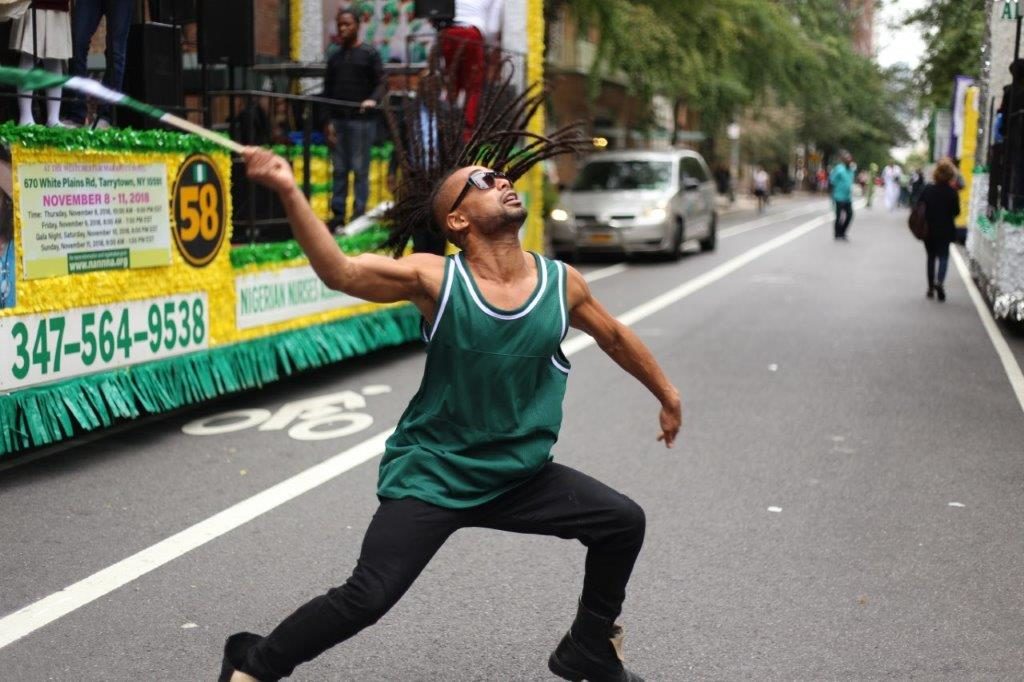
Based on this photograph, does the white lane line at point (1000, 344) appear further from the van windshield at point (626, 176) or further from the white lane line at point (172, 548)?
the van windshield at point (626, 176)

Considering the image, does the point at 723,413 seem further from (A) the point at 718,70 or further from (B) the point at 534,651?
(A) the point at 718,70

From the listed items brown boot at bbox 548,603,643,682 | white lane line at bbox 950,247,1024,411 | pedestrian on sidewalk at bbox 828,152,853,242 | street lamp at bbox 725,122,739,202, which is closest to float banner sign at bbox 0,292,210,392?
brown boot at bbox 548,603,643,682

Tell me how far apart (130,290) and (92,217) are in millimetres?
469

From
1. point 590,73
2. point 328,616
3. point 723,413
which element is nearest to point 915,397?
point 723,413

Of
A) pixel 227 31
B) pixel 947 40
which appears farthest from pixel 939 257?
pixel 227 31

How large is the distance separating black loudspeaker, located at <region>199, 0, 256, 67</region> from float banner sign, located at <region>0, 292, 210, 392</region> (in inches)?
75.1

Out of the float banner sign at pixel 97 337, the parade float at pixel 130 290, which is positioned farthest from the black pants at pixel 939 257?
the float banner sign at pixel 97 337

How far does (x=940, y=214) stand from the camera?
15617mm

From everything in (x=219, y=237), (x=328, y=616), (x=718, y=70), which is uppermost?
(x=718, y=70)

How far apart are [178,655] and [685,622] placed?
165 centimetres

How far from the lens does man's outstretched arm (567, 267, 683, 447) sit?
11.6 feet

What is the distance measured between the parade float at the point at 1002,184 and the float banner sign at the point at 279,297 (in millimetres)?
6158

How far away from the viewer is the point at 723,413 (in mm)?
8289

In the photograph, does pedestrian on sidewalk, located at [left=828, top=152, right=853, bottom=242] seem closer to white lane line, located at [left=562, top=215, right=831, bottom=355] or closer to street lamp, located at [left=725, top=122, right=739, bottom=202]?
white lane line, located at [left=562, top=215, right=831, bottom=355]
